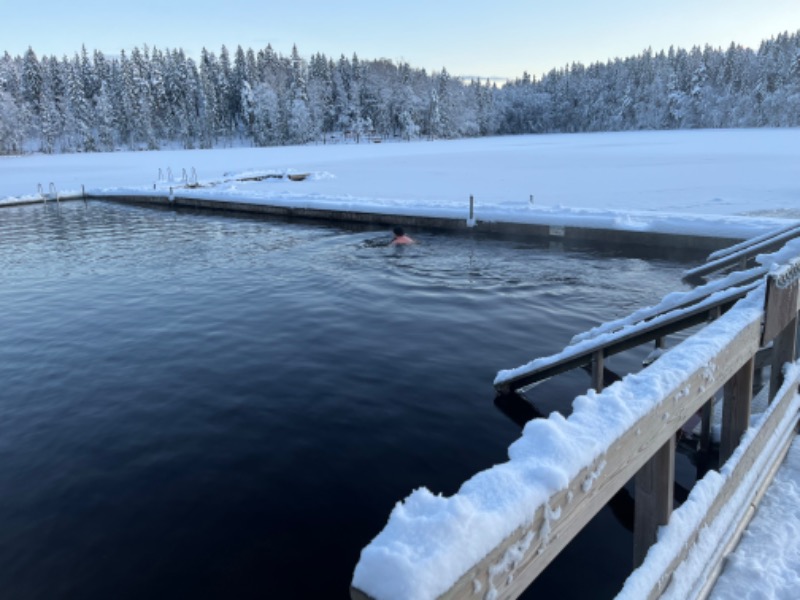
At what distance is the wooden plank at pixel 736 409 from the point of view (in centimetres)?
419

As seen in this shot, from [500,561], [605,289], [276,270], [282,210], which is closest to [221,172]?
[282,210]

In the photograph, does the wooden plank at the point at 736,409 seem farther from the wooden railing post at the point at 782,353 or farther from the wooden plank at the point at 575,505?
the wooden plank at the point at 575,505

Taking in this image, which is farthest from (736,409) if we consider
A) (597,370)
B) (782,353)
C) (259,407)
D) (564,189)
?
(564,189)

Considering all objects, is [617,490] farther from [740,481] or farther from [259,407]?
[259,407]

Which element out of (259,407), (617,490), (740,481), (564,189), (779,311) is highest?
(564,189)

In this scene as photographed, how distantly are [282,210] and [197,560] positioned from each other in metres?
22.1

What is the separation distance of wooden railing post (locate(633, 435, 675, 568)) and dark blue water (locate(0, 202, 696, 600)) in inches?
67.8

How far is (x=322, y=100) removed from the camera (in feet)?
378

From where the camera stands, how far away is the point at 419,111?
385 feet

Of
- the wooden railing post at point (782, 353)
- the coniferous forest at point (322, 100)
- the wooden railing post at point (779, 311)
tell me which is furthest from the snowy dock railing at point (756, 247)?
the coniferous forest at point (322, 100)

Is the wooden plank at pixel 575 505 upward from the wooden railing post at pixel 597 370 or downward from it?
upward

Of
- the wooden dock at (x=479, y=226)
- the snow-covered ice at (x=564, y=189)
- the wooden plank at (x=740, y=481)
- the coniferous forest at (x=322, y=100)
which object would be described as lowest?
the wooden plank at (x=740, y=481)

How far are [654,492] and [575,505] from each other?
135 cm

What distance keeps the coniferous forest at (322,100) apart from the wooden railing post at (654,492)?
109 meters
